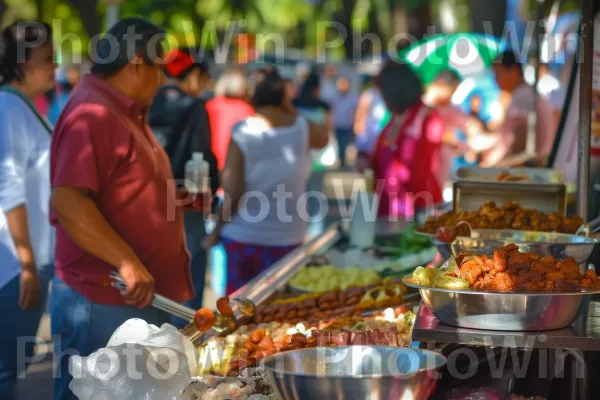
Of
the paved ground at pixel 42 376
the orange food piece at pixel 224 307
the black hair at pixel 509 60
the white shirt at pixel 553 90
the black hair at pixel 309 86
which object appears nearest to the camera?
the orange food piece at pixel 224 307

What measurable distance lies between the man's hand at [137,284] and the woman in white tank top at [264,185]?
235 centimetres

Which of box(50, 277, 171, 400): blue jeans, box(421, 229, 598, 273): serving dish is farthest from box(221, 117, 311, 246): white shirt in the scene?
box(421, 229, 598, 273): serving dish

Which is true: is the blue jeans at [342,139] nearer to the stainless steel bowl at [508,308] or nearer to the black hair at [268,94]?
the black hair at [268,94]

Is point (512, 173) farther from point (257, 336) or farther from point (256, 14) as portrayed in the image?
point (256, 14)

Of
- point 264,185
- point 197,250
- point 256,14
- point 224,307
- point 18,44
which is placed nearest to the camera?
point 224,307

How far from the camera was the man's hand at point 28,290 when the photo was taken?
4.82 m

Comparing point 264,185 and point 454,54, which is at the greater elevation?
point 454,54

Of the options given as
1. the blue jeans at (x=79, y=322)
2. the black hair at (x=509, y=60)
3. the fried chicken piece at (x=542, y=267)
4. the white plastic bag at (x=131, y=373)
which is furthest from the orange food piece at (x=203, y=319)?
the black hair at (x=509, y=60)

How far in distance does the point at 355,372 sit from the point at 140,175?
1.88 metres

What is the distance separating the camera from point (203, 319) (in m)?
3.75

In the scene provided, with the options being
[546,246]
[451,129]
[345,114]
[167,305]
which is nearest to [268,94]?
[167,305]

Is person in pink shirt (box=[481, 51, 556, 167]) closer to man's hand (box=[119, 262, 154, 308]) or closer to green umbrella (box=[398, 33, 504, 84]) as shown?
man's hand (box=[119, 262, 154, 308])

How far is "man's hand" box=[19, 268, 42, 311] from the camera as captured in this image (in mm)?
4816

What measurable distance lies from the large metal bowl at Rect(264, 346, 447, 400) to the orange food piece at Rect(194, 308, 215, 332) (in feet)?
4.19
